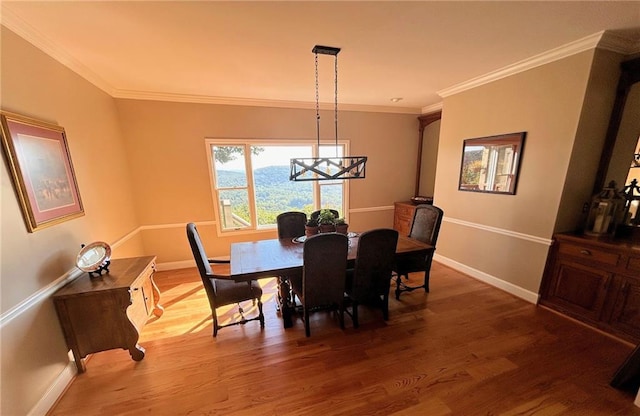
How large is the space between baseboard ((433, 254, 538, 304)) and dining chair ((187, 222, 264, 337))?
2.98m

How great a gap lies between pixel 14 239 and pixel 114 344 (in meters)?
1.05

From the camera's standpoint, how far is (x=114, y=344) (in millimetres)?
1901

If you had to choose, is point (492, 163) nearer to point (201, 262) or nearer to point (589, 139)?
point (589, 139)

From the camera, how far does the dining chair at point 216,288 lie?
6.72 ft

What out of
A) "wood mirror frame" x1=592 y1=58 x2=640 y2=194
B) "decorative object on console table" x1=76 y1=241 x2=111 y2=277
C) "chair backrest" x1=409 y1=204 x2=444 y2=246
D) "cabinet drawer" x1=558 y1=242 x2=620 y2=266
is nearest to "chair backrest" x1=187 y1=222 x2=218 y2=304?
"decorative object on console table" x1=76 y1=241 x2=111 y2=277

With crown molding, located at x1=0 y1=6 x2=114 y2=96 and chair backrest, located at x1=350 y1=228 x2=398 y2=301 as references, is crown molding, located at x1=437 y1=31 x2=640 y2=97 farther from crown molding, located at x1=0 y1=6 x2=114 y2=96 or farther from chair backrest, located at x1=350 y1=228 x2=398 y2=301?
crown molding, located at x1=0 y1=6 x2=114 y2=96

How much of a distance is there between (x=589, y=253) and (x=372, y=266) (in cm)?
212

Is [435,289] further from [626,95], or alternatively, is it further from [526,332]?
[626,95]

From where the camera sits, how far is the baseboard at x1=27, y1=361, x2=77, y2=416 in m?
1.53

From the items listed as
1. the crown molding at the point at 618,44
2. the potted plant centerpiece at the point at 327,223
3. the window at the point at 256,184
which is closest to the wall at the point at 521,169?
the crown molding at the point at 618,44

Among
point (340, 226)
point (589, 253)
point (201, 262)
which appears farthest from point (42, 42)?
point (589, 253)

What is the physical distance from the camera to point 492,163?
2986mm

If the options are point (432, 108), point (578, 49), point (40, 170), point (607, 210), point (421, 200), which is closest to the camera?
point (40, 170)

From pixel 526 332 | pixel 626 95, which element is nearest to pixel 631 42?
pixel 626 95
